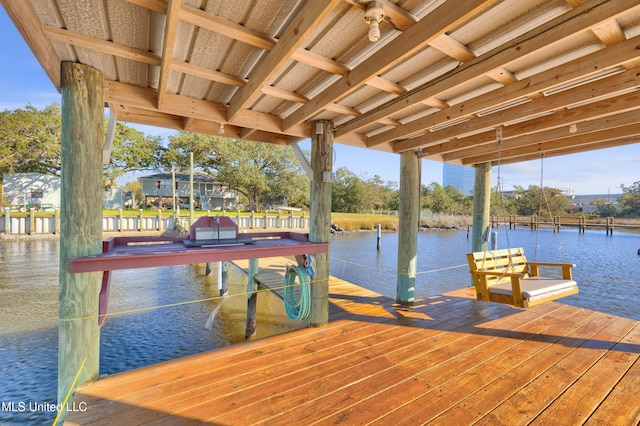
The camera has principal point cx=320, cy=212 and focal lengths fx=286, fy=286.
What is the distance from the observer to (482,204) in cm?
527

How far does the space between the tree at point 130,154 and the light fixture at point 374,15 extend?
25.5 m

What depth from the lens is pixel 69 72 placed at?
2090 millimetres

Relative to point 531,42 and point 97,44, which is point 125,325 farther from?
point 531,42

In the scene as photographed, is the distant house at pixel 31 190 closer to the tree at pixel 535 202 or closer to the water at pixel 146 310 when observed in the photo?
the water at pixel 146 310

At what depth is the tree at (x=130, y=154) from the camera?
22.1 m

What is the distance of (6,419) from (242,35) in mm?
4116

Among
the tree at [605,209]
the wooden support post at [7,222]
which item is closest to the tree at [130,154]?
the wooden support post at [7,222]

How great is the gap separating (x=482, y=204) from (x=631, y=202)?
49165 mm

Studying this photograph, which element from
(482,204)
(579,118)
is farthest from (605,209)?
(579,118)

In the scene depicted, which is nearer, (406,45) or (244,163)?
(406,45)

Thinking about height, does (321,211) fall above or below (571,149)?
below

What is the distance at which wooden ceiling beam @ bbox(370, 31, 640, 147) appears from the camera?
1746 millimetres

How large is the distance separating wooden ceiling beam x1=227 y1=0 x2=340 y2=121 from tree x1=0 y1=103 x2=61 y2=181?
2459cm
